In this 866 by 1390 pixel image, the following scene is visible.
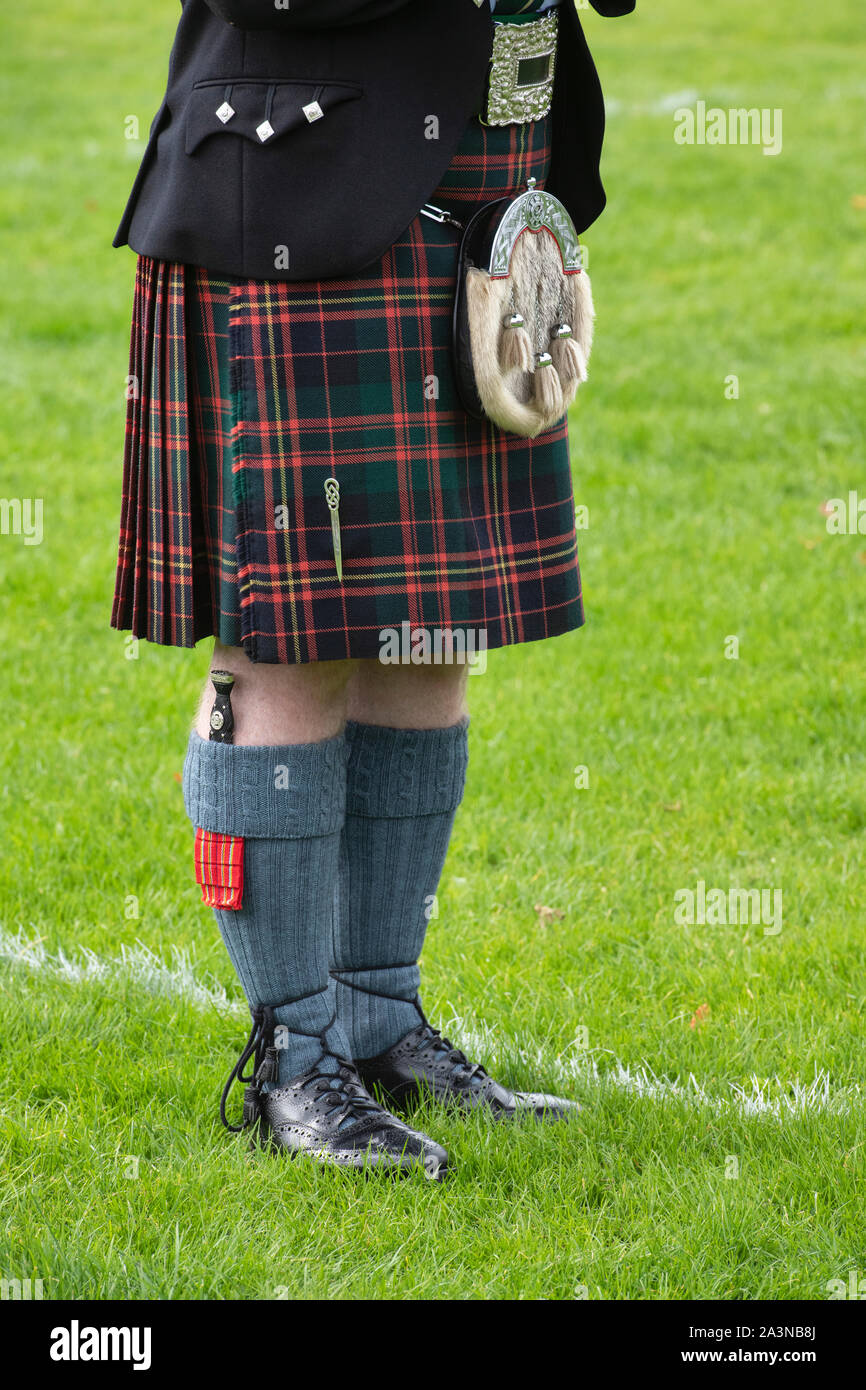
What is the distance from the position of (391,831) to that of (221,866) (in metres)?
0.27

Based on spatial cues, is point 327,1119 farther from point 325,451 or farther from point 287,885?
point 325,451

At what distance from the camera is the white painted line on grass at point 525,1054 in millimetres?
2240

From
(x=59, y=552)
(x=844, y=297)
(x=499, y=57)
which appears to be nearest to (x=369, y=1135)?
(x=499, y=57)

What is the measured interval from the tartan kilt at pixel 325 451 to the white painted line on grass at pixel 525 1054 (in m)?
0.75

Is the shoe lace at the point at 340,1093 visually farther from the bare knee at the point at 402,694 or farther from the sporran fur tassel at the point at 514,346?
the sporran fur tassel at the point at 514,346

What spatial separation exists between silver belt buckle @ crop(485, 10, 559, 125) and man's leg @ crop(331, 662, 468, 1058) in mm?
709

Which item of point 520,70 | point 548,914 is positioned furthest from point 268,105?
point 548,914

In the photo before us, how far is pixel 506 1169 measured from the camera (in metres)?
2.08

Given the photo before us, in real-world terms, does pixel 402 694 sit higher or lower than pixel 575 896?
higher

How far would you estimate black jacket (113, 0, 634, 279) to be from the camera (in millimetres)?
1778

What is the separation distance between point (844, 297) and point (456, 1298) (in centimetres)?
574

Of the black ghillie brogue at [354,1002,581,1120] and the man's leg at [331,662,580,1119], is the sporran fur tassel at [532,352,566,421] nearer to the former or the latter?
the man's leg at [331,662,580,1119]

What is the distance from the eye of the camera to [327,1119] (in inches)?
81.0

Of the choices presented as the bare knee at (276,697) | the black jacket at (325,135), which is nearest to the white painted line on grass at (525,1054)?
the bare knee at (276,697)
